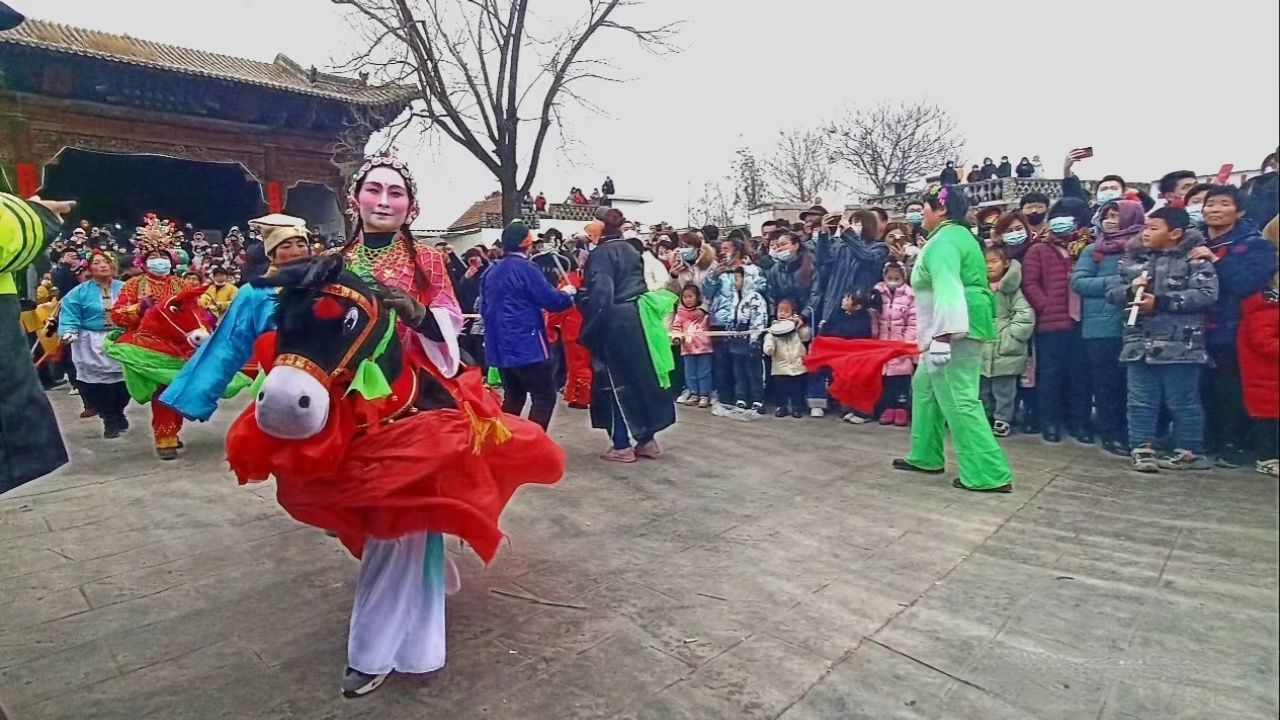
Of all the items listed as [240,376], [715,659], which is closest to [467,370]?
[715,659]

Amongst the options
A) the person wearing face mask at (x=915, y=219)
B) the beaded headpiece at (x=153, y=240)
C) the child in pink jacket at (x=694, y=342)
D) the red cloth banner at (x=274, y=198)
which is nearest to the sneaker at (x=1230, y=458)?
the person wearing face mask at (x=915, y=219)

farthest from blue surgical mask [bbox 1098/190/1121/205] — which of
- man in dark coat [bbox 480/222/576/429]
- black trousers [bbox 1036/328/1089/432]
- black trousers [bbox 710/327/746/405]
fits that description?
man in dark coat [bbox 480/222/576/429]

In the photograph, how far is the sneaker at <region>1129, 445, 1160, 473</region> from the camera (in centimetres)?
503

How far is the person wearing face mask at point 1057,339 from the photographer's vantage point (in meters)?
5.97

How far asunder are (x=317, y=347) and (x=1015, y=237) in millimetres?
5698

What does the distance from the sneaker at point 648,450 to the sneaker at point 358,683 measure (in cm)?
345

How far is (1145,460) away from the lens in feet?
16.6

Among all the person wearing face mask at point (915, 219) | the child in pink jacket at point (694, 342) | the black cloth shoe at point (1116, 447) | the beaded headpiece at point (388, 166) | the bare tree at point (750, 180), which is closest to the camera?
the beaded headpiece at point (388, 166)

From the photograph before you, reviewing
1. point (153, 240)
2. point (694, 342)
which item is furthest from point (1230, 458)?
point (153, 240)

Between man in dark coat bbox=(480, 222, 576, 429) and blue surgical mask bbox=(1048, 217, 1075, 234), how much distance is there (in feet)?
13.1

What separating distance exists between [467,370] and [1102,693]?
246 centimetres

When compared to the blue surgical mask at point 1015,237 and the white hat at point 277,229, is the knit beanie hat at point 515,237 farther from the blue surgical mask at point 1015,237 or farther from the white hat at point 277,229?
the blue surgical mask at point 1015,237

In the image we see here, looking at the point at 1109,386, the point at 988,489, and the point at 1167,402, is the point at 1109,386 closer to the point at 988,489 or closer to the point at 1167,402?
the point at 1167,402

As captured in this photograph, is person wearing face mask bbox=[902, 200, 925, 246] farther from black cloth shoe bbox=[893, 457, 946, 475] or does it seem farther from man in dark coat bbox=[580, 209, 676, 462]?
man in dark coat bbox=[580, 209, 676, 462]
